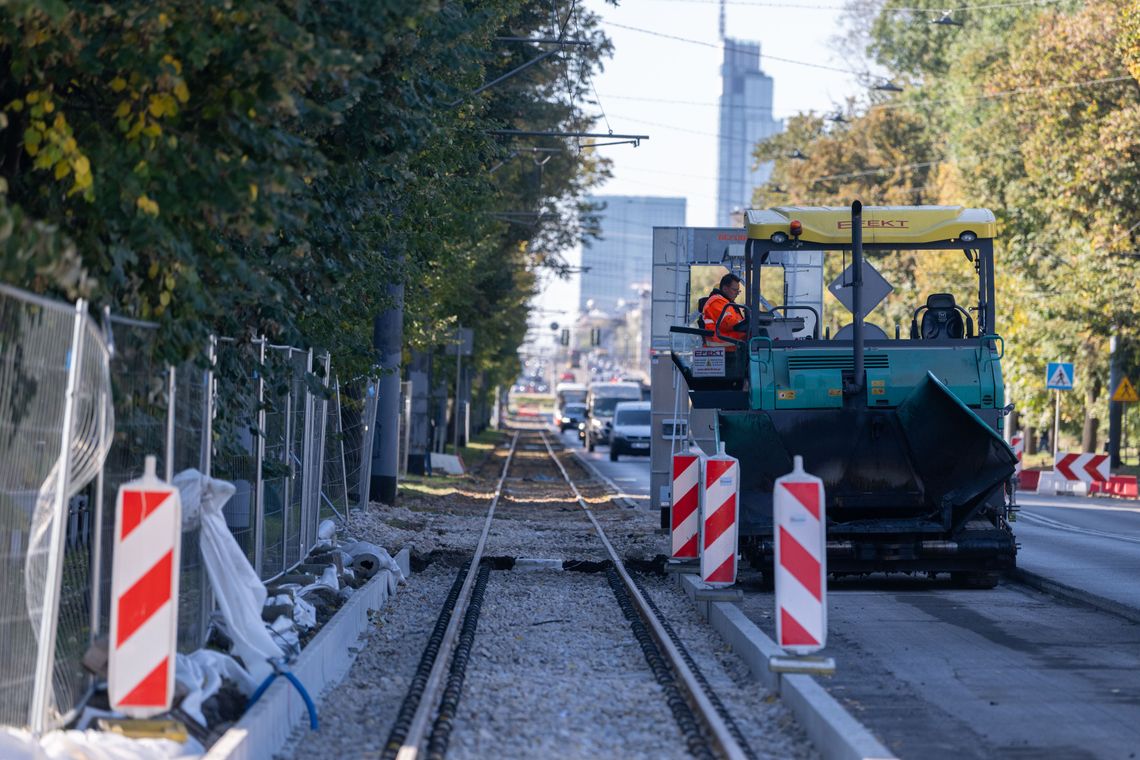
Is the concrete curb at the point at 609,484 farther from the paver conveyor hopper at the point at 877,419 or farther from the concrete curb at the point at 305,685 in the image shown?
the concrete curb at the point at 305,685

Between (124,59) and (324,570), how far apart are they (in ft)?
21.6

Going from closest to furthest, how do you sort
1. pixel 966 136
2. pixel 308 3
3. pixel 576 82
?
pixel 308 3 < pixel 576 82 < pixel 966 136

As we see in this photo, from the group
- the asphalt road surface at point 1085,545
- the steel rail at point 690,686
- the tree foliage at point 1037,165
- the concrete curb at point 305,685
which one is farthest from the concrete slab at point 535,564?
the tree foliage at point 1037,165

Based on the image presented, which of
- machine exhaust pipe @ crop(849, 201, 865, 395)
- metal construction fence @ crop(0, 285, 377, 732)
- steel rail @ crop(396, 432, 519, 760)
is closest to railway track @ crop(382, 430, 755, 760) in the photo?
steel rail @ crop(396, 432, 519, 760)

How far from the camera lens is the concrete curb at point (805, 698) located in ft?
23.4

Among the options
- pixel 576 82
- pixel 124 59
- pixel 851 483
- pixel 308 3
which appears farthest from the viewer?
pixel 576 82

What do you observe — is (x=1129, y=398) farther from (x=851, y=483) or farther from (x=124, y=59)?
(x=124, y=59)

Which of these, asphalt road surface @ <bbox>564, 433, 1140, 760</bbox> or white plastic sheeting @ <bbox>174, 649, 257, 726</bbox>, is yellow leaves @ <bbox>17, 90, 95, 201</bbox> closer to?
white plastic sheeting @ <bbox>174, 649, 257, 726</bbox>

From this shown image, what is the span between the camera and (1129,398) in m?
38.3

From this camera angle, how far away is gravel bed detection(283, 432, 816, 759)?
791 centimetres

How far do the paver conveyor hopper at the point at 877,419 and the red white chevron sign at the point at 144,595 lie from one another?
7510mm

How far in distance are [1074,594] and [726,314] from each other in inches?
155

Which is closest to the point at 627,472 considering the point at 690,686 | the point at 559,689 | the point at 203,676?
the point at 559,689

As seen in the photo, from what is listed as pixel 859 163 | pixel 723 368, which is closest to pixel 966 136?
pixel 859 163
